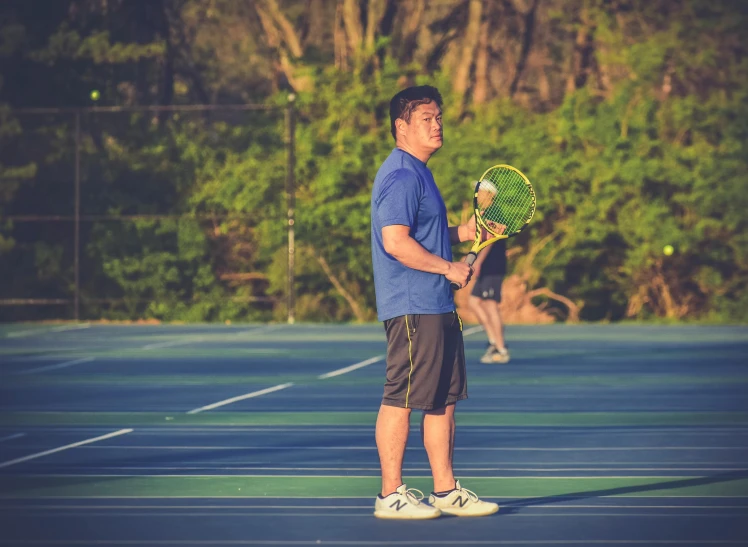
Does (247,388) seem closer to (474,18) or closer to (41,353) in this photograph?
(41,353)

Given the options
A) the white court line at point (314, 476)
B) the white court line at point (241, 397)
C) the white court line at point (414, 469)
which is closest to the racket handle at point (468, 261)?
the white court line at point (314, 476)

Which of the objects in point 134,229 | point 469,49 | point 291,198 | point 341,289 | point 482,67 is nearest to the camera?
point 291,198

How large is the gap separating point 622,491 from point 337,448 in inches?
112

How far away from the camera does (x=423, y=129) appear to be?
8602 millimetres

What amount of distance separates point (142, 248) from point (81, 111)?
2.70 metres

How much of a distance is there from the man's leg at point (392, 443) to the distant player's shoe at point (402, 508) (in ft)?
0.14

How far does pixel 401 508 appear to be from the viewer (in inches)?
334

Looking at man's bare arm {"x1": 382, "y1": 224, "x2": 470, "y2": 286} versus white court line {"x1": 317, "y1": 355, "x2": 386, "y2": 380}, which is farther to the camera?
white court line {"x1": 317, "y1": 355, "x2": 386, "y2": 380}

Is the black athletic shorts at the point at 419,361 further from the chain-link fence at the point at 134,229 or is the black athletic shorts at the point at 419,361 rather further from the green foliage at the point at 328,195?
the chain-link fence at the point at 134,229

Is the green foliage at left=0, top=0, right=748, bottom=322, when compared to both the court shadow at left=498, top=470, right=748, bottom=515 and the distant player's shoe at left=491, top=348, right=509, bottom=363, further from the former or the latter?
the court shadow at left=498, top=470, right=748, bottom=515

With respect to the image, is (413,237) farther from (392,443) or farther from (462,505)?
(462,505)

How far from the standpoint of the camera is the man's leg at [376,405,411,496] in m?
8.56

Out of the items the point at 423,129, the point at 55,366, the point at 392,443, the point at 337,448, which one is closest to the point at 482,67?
the point at 55,366

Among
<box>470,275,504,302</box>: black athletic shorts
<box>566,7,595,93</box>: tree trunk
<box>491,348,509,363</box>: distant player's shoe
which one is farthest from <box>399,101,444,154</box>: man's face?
<box>566,7,595,93</box>: tree trunk
